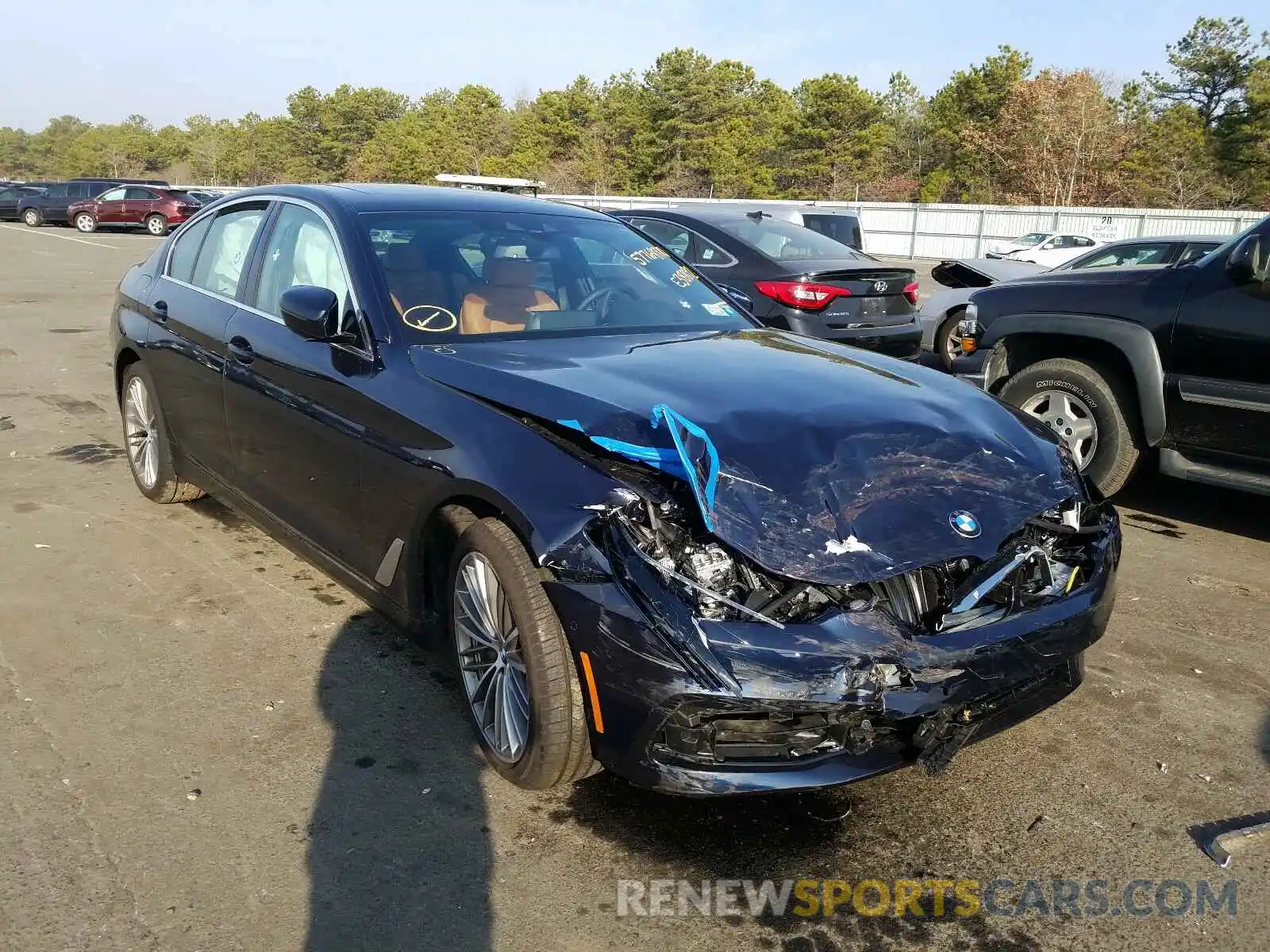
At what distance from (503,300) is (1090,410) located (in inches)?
144

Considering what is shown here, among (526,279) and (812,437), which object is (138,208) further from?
(812,437)

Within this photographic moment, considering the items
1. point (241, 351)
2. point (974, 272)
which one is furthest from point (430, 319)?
point (974, 272)

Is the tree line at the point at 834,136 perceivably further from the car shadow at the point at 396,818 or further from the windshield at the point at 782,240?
the car shadow at the point at 396,818

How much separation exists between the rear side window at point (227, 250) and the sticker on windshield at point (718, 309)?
1969 millimetres

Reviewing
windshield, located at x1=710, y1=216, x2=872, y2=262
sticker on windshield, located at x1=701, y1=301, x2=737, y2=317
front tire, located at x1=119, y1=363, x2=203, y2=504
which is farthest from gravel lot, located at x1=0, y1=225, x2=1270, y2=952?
windshield, located at x1=710, y1=216, x2=872, y2=262

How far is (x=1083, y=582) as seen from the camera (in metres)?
3.11

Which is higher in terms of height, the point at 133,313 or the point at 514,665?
the point at 133,313

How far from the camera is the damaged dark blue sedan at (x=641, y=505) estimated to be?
260 cm

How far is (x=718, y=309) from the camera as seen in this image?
14.9ft

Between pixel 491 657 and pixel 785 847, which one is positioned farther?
pixel 491 657

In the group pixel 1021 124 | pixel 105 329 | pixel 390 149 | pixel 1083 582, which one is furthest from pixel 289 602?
pixel 390 149

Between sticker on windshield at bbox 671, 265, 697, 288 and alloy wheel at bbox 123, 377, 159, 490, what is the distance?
109 inches

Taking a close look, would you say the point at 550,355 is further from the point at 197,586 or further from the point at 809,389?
the point at 197,586

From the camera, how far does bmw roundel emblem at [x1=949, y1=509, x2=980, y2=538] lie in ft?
9.26
